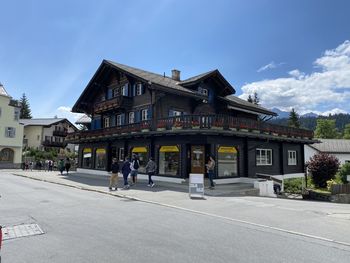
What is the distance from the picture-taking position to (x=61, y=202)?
41.4 ft

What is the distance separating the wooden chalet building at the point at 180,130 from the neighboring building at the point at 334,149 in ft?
82.7

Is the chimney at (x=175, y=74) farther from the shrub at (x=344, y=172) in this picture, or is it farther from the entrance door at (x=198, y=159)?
the shrub at (x=344, y=172)

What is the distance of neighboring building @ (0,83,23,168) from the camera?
4774cm

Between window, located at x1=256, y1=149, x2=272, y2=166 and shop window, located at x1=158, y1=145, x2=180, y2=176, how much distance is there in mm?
7310

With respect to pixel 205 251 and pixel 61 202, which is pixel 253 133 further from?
pixel 205 251

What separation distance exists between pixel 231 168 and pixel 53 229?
16.6 m

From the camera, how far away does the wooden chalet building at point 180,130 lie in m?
21.5

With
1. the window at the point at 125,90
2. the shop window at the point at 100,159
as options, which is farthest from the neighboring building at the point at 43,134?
the window at the point at 125,90

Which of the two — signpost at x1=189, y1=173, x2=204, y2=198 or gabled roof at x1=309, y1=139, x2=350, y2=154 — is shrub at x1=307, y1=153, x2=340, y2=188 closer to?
signpost at x1=189, y1=173, x2=204, y2=198

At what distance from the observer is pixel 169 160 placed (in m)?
23.1

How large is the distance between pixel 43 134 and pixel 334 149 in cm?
5630

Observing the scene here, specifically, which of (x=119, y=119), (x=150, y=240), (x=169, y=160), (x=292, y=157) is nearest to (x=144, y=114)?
(x=119, y=119)

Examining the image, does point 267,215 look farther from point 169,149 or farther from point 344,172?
point 344,172

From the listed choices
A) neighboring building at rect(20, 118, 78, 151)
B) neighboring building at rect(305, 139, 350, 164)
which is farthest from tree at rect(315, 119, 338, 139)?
neighboring building at rect(20, 118, 78, 151)
